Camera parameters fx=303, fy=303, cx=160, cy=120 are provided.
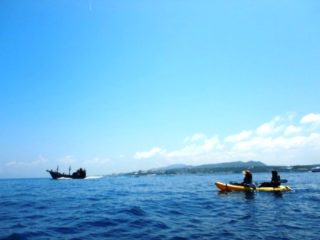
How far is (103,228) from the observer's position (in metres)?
16.0

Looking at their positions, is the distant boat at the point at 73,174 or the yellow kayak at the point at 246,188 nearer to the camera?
the yellow kayak at the point at 246,188

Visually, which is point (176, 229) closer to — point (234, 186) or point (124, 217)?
point (124, 217)

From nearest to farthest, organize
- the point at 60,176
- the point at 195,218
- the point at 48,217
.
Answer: the point at 195,218 < the point at 48,217 < the point at 60,176

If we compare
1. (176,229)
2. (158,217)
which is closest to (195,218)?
(158,217)

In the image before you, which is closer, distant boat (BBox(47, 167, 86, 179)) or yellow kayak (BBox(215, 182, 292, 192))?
yellow kayak (BBox(215, 182, 292, 192))

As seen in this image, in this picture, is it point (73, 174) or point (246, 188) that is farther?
point (73, 174)

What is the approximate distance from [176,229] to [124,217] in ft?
16.9

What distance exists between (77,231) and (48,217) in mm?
5632

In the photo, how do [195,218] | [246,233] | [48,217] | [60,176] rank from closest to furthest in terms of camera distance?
[246,233], [195,218], [48,217], [60,176]

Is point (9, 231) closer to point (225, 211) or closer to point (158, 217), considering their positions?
point (158, 217)

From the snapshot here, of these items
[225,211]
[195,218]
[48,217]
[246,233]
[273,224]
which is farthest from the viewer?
[225,211]

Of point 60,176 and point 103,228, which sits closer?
point 103,228

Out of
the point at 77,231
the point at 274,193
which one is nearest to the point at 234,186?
the point at 274,193

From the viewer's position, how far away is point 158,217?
19.3 meters
